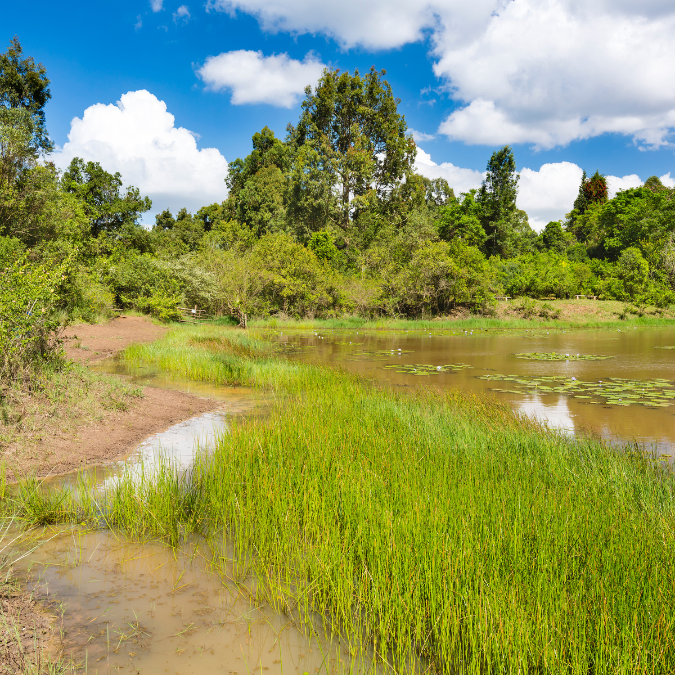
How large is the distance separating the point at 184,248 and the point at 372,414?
43.7 metres

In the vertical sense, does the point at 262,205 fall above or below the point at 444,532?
above

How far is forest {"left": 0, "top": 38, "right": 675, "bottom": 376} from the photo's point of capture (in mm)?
24889

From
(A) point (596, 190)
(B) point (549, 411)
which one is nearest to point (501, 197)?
(A) point (596, 190)

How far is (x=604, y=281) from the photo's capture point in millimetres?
44031

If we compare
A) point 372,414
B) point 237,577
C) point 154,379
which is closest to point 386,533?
point 237,577

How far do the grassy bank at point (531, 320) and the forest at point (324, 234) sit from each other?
1448 millimetres

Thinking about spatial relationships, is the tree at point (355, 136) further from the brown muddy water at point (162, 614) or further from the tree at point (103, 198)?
the brown muddy water at point (162, 614)

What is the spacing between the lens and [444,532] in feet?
11.2

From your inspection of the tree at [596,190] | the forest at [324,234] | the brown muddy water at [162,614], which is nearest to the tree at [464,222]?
the forest at [324,234]

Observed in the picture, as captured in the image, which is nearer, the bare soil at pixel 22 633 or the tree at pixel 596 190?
the bare soil at pixel 22 633

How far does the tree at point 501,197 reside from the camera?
5366 cm

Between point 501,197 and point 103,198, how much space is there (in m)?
39.9

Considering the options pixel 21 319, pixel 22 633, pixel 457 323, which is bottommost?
pixel 457 323

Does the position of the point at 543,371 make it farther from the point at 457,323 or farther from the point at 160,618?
the point at 457,323
